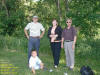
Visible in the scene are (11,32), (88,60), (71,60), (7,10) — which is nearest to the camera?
(71,60)

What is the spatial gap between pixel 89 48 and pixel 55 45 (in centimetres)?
311

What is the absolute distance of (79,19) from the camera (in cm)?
903

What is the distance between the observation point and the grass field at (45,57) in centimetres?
619

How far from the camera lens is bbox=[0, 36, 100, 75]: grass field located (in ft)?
20.3

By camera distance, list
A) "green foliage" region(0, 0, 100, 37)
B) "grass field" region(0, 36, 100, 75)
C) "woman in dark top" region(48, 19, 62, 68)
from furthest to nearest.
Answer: "green foliage" region(0, 0, 100, 37)
"woman in dark top" region(48, 19, 62, 68)
"grass field" region(0, 36, 100, 75)

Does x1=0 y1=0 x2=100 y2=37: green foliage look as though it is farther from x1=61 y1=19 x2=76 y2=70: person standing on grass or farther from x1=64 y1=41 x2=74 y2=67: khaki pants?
x1=64 y1=41 x2=74 y2=67: khaki pants

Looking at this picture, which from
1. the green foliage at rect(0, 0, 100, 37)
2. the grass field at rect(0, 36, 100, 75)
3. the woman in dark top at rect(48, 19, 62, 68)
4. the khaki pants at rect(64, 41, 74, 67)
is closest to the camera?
the grass field at rect(0, 36, 100, 75)

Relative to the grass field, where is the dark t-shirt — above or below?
above

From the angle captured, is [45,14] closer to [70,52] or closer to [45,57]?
[45,57]

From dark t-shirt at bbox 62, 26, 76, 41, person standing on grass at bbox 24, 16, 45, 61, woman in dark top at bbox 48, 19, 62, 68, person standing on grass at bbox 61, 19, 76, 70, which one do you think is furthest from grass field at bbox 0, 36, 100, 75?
dark t-shirt at bbox 62, 26, 76, 41

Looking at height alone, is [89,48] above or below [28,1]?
below

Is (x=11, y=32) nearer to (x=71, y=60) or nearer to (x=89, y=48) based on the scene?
(x=89, y=48)

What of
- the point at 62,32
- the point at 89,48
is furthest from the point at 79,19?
the point at 62,32

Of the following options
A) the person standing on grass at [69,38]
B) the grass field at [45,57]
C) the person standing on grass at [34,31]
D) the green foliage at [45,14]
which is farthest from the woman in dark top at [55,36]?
the green foliage at [45,14]
